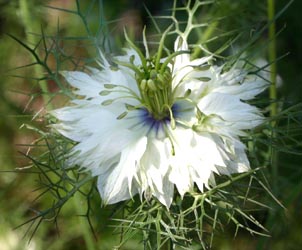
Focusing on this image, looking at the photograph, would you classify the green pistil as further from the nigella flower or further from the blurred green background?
the blurred green background

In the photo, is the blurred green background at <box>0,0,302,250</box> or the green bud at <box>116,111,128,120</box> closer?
the green bud at <box>116,111,128,120</box>

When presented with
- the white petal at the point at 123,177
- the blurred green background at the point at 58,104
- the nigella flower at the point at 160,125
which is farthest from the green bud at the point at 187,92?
the blurred green background at the point at 58,104

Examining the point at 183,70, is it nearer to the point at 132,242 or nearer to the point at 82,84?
the point at 82,84

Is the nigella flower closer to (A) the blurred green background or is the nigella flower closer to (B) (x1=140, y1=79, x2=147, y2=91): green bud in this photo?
(B) (x1=140, y1=79, x2=147, y2=91): green bud

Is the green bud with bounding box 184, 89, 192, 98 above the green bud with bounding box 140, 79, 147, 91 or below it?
below

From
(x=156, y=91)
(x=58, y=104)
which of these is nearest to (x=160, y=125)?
(x=156, y=91)

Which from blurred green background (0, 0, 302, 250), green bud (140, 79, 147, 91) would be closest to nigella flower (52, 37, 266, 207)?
green bud (140, 79, 147, 91)

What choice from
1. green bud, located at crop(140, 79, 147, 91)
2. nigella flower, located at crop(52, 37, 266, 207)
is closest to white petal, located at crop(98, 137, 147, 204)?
nigella flower, located at crop(52, 37, 266, 207)

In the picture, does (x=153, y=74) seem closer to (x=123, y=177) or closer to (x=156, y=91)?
(x=156, y=91)
